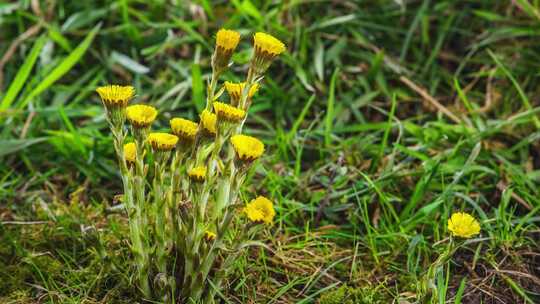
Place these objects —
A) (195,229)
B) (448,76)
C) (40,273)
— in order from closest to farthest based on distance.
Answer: (195,229), (40,273), (448,76)

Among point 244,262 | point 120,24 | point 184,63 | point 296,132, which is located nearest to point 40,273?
point 244,262

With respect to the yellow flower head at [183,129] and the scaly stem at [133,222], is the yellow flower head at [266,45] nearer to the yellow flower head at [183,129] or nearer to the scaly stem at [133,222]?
the yellow flower head at [183,129]

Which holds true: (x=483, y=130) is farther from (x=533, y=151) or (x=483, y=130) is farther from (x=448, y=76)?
(x=448, y=76)

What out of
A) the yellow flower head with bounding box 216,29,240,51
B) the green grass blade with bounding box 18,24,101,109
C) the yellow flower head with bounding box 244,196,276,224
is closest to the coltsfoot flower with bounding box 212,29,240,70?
the yellow flower head with bounding box 216,29,240,51

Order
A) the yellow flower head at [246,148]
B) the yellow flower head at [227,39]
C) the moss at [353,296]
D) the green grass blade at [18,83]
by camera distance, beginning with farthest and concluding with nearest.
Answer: the green grass blade at [18,83] → the moss at [353,296] → the yellow flower head at [227,39] → the yellow flower head at [246,148]

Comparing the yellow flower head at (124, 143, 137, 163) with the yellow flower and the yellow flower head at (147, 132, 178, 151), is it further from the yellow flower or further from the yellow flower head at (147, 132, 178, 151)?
the yellow flower

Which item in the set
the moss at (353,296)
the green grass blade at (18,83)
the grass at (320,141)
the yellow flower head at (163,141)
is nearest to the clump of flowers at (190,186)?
the yellow flower head at (163,141)
